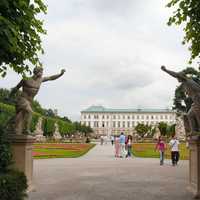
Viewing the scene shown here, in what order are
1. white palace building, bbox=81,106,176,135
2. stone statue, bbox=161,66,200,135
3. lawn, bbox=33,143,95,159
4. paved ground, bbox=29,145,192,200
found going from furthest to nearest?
white palace building, bbox=81,106,176,135
lawn, bbox=33,143,95,159
stone statue, bbox=161,66,200,135
paved ground, bbox=29,145,192,200

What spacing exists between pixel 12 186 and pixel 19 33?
3349 millimetres

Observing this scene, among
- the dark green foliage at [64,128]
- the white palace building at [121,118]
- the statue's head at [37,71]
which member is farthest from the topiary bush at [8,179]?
the white palace building at [121,118]

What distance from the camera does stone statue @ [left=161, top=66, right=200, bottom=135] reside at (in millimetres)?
9953

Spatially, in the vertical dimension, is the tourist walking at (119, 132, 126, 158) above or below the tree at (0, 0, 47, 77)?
below

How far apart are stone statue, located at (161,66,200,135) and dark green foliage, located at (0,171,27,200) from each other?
16.0 feet

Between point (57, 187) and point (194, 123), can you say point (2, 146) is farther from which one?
point (194, 123)

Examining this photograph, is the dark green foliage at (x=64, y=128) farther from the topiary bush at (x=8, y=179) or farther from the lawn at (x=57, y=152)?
the topiary bush at (x=8, y=179)

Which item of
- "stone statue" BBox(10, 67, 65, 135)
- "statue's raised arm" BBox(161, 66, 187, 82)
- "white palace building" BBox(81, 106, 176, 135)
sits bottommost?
"stone statue" BBox(10, 67, 65, 135)

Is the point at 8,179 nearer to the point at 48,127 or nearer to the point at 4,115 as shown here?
the point at 4,115

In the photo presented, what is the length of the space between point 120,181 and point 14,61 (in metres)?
5.78

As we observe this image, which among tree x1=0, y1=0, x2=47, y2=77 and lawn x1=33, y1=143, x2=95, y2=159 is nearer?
tree x1=0, y1=0, x2=47, y2=77

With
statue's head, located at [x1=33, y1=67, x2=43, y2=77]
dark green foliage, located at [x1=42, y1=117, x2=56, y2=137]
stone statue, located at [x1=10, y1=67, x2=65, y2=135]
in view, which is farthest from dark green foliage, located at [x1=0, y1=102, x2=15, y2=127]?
dark green foliage, located at [x1=42, y1=117, x2=56, y2=137]

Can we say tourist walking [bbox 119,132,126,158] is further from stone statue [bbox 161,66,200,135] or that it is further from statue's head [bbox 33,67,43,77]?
statue's head [bbox 33,67,43,77]

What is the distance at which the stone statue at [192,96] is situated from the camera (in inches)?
392
